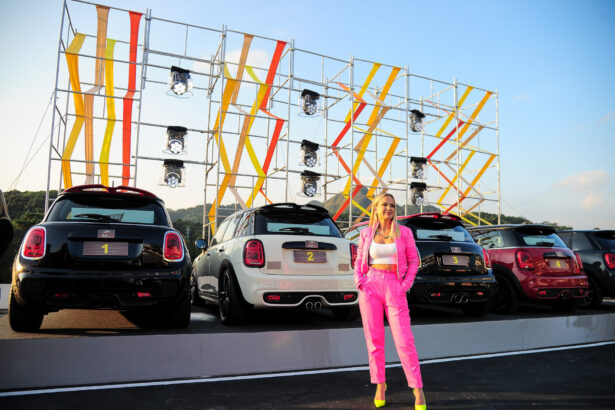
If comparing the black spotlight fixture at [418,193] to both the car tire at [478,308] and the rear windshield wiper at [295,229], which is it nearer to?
the car tire at [478,308]

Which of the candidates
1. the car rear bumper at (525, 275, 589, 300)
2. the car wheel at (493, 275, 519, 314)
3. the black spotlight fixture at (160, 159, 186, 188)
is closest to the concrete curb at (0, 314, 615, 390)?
the car rear bumper at (525, 275, 589, 300)

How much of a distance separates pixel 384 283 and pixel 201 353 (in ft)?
5.61

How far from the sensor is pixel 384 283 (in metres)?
3.66

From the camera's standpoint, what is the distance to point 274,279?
586cm

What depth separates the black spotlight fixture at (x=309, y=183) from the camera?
17.3m

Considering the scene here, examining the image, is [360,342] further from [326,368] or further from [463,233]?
[463,233]

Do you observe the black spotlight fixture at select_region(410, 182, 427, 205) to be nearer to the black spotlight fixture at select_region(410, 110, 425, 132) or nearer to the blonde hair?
the black spotlight fixture at select_region(410, 110, 425, 132)

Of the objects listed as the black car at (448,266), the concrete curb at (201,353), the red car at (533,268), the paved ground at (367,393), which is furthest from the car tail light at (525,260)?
the paved ground at (367,393)

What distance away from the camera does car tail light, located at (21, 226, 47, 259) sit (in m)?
4.87

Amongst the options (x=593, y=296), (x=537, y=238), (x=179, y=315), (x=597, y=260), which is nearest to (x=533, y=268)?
(x=537, y=238)

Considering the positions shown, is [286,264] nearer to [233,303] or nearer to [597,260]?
[233,303]

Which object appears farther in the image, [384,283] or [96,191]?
[96,191]

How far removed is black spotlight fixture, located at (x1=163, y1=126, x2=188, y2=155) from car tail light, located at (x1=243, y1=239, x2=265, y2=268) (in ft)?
31.8

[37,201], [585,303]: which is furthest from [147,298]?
[37,201]
